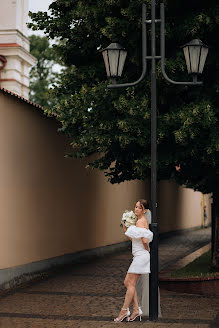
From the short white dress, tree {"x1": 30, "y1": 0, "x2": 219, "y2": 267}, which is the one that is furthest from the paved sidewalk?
tree {"x1": 30, "y1": 0, "x2": 219, "y2": 267}

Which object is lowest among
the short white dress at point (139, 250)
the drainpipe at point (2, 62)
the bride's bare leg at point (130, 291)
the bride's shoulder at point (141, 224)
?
the bride's bare leg at point (130, 291)

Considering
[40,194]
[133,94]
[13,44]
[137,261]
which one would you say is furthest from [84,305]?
[13,44]

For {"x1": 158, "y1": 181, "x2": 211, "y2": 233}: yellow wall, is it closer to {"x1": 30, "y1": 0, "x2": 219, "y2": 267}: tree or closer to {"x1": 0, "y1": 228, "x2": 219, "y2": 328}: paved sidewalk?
{"x1": 0, "y1": 228, "x2": 219, "y2": 328}: paved sidewalk

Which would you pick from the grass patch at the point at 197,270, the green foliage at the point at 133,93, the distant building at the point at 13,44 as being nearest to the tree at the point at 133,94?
the green foliage at the point at 133,93

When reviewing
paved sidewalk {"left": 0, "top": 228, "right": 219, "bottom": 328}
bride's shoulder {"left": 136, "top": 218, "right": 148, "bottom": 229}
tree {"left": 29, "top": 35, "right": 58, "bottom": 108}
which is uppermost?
tree {"left": 29, "top": 35, "right": 58, "bottom": 108}

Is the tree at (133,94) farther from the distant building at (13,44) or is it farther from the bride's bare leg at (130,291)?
the distant building at (13,44)

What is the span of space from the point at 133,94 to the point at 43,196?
3.78m

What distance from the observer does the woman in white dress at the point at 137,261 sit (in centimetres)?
871

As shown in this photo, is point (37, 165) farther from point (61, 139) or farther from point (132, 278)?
point (132, 278)

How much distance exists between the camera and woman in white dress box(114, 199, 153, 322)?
8711 millimetres

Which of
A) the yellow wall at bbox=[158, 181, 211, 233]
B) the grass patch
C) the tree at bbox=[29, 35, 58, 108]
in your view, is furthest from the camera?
the tree at bbox=[29, 35, 58, 108]

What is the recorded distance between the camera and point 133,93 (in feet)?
38.5

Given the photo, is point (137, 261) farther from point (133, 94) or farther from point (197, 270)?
point (197, 270)

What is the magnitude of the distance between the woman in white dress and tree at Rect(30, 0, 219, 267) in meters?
2.42
